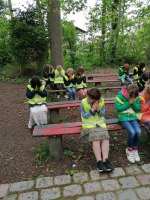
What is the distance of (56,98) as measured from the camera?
5.62 metres

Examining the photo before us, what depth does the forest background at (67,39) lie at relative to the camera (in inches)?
262

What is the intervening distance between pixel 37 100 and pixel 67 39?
8.16 meters

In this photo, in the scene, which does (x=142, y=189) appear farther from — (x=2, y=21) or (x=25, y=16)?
(x=2, y=21)

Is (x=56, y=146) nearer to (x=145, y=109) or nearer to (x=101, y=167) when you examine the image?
(x=101, y=167)

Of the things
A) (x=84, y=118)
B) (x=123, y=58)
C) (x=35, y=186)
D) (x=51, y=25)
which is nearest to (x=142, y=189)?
(x=84, y=118)

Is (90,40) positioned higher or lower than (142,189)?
higher

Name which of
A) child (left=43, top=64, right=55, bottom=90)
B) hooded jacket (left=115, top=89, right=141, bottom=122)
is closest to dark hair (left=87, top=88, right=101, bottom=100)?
hooded jacket (left=115, top=89, right=141, bottom=122)

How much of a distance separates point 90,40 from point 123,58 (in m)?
3.42

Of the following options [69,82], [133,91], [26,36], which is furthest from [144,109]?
[26,36]

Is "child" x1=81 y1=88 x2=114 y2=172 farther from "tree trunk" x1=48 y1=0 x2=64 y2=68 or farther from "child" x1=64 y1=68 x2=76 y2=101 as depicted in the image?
"tree trunk" x1=48 y1=0 x2=64 y2=68

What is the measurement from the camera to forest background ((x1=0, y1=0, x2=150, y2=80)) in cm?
665

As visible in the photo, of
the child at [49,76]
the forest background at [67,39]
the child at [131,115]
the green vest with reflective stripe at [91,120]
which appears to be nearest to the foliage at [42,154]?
the green vest with reflective stripe at [91,120]

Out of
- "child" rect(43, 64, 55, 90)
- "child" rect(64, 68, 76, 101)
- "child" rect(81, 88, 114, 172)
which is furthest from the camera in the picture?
"child" rect(43, 64, 55, 90)

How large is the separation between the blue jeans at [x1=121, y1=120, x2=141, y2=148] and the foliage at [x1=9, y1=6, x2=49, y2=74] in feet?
19.5
